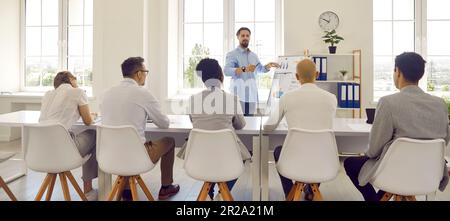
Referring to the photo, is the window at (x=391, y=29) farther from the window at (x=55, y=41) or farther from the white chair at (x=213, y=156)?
the window at (x=55, y=41)

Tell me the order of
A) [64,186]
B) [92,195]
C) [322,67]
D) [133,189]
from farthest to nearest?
[322,67], [92,195], [64,186], [133,189]

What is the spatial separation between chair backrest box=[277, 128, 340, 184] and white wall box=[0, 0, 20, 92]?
17.8 feet

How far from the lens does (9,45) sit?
605 cm

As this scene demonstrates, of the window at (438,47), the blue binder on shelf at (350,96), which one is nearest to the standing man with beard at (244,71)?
the blue binder on shelf at (350,96)

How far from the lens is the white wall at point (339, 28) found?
5047 mm

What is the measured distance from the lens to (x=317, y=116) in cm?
239

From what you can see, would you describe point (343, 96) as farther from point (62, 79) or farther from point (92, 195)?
point (62, 79)

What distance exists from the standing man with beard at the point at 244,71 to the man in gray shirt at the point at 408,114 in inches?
88.9

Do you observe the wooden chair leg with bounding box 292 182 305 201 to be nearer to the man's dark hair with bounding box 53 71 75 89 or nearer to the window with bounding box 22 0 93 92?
the man's dark hair with bounding box 53 71 75 89

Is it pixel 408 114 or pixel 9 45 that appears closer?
pixel 408 114

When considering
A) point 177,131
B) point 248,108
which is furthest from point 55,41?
point 177,131

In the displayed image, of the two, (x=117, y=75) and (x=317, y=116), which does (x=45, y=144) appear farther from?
(x=117, y=75)

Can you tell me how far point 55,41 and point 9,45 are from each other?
715 mm
